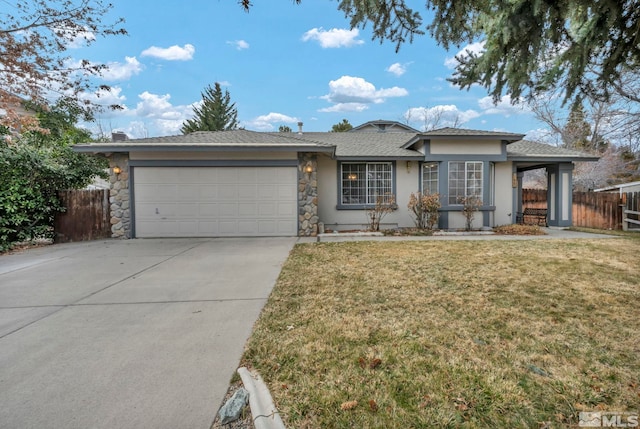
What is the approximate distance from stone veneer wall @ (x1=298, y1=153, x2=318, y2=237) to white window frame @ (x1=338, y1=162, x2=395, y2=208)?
1698mm

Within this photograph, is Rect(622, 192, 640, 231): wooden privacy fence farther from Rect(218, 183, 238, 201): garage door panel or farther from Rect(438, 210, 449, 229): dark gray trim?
Rect(218, 183, 238, 201): garage door panel

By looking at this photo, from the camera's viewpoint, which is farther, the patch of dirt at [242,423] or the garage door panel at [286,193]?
the garage door panel at [286,193]

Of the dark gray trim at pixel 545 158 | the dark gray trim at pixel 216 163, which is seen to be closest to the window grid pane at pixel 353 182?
the dark gray trim at pixel 216 163

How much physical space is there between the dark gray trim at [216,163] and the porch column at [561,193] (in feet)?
33.4

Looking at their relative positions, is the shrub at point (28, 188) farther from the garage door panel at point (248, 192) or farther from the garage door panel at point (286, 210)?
the garage door panel at point (286, 210)

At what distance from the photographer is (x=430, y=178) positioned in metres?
10.6

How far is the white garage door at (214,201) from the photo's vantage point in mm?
9266

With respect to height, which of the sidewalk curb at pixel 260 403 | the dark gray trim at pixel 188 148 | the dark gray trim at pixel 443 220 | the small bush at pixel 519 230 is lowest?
the sidewalk curb at pixel 260 403

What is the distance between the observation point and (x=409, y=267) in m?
5.55

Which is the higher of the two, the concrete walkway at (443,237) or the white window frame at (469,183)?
the white window frame at (469,183)

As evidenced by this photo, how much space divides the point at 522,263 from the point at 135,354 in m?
6.59

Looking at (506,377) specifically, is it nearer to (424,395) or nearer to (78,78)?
(424,395)

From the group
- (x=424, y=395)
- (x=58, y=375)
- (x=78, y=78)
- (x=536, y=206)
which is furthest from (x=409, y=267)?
(x=536, y=206)

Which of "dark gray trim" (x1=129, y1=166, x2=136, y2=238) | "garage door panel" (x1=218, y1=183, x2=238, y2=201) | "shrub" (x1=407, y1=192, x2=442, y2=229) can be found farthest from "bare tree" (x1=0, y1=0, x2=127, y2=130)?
"shrub" (x1=407, y1=192, x2=442, y2=229)
